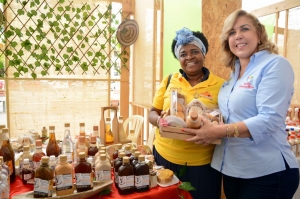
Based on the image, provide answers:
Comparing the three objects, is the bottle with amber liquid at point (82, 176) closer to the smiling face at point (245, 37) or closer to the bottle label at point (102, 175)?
the bottle label at point (102, 175)

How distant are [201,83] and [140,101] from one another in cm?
163

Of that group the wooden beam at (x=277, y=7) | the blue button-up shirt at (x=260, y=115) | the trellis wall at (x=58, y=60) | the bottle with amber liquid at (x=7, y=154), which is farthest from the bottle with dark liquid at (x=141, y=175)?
the wooden beam at (x=277, y=7)

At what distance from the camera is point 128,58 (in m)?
2.98

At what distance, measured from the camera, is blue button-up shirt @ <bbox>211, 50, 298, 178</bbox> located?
95 cm

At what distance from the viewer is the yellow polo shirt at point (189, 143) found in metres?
1.24

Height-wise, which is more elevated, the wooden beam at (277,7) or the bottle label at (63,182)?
the wooden beam at (277,7)

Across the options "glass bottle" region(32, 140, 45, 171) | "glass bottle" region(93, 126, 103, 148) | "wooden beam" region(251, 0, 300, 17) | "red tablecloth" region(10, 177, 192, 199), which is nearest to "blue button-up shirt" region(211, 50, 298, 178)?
"red tablecloth" region(10, 177, 192, 199)

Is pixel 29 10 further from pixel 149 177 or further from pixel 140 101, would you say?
pixel 149 177

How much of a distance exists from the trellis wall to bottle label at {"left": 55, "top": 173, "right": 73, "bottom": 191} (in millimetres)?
1960

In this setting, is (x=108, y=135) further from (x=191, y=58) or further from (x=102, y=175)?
(x=191, y=58)

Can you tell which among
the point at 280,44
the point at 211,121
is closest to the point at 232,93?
the point at 211,121

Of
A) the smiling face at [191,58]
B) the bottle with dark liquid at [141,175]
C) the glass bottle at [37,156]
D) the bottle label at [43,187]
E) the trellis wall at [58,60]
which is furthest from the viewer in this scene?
the trellis wall at [58,60]

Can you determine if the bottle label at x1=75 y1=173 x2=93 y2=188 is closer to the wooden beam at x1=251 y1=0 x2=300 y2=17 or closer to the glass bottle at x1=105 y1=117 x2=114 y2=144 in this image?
the glass bottle at x1=105 y1=117 x2=114 y2=144

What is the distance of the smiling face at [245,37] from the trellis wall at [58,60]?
1.95 meters
